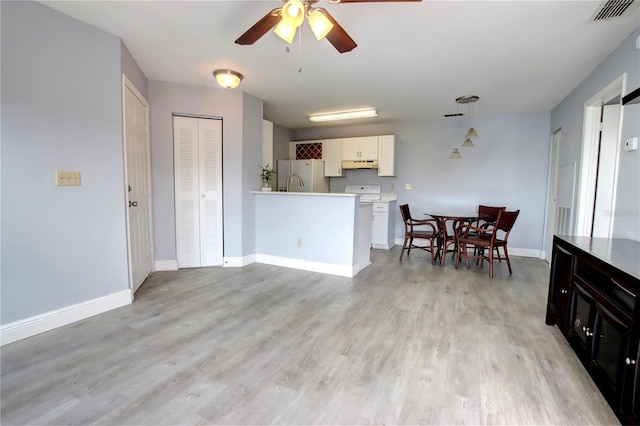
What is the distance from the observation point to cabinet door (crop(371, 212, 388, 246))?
529 centimetres

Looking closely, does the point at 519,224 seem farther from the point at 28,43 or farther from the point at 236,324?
the point at 28,43

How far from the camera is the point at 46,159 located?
84.4 inches

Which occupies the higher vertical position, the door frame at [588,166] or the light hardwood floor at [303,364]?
the door frame at [588,166]

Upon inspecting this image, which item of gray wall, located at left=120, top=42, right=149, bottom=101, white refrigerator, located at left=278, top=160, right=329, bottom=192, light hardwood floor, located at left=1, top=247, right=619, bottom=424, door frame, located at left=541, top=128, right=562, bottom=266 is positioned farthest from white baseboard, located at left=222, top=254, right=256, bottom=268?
door frame, located at left=541, top=128, right=562, bottom=266

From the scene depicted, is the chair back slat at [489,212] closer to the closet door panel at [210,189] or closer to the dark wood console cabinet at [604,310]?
the dark wood console cabinet at [604,310]

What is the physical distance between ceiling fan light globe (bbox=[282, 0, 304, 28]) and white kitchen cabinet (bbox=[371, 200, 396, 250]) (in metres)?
3.92

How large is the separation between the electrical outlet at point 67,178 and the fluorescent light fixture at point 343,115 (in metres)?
3.61

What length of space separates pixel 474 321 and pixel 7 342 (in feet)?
11.6

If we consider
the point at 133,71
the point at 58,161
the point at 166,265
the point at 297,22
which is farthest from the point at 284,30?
the point at 166,265

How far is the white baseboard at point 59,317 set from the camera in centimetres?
200

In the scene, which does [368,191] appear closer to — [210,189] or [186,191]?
[210,189]

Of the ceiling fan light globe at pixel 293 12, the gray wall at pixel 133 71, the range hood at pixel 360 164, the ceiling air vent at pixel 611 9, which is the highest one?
the ceiling air vent at pixel 611 9

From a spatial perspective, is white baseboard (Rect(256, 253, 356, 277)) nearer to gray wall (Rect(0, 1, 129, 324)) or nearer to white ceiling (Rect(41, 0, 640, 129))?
gray wall (Rect(0, 1, 129, 324))

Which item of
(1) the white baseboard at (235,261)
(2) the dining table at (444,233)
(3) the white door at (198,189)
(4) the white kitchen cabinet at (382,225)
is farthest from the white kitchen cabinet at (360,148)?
(1) the white baseboard at (235,261)
